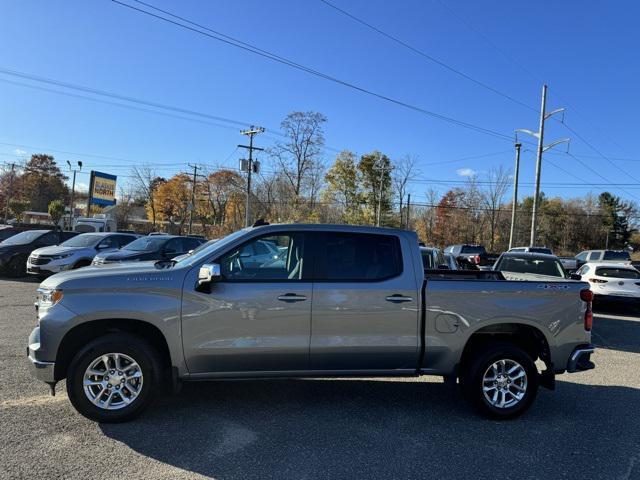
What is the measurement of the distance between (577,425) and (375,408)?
1990 mm

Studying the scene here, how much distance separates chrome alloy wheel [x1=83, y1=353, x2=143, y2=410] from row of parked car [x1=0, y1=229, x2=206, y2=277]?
31.4 feet

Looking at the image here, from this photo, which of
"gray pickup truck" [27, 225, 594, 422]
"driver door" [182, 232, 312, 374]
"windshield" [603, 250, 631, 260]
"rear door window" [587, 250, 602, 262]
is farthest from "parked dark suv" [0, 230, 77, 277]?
"windshield" [603, 250, 631, 260]

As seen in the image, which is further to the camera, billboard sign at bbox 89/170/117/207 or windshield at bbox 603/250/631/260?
billboard sign at bbox 89/170/117/207

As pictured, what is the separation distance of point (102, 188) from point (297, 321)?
5552 centimetres

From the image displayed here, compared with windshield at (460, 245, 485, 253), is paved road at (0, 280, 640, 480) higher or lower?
lower

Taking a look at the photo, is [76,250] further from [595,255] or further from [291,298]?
[595,255]

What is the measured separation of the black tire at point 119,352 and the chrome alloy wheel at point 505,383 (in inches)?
127

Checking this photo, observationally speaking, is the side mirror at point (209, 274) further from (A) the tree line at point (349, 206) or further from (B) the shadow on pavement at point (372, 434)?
(A) the tree line at point (349, 206)

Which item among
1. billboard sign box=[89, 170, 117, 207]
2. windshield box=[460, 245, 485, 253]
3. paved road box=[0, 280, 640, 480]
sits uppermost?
billboard sign box=[89, 170, 117, 207]

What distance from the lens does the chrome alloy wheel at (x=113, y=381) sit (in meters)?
4.42

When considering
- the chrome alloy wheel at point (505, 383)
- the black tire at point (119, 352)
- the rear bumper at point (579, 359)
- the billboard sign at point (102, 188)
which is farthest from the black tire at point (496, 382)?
the billboard sign at point (102, 188)

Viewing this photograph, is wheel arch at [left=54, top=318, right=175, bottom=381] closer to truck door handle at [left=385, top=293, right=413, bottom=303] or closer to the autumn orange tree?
truck door handle at [left=385, top=293, right=413, bottom=303]

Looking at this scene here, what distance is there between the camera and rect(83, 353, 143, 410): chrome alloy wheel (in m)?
4.42

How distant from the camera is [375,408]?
516 centimetres
